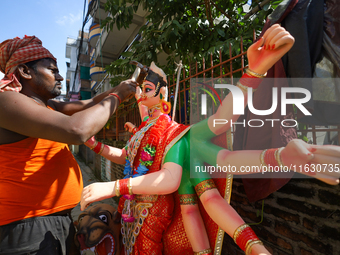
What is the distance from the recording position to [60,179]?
147 centimetres

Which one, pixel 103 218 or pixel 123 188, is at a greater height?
pixel 123 188

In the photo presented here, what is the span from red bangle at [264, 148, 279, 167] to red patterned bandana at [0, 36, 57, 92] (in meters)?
1.68

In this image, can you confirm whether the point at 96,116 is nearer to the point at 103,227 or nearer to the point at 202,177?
the point at 202,177

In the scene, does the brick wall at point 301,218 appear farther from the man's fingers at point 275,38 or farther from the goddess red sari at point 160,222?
the man's fingers at point 275,38

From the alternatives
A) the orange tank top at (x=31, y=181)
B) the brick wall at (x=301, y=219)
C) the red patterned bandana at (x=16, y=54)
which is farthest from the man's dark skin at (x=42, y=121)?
the brick wall at (x=301, y=219)

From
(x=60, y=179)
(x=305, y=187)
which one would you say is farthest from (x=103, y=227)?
(x=305, y=187)

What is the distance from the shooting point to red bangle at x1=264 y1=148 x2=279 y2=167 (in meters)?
0.98

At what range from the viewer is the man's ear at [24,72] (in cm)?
141

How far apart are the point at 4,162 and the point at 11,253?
0.60m

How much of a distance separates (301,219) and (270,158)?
2.84 ft

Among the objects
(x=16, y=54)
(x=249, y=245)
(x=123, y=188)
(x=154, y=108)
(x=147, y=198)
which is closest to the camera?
(x=249, y=245)

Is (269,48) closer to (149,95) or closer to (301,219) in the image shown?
(149,95)

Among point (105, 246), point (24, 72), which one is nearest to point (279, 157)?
point (105, 246)

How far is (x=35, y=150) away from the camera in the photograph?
1374 mm
